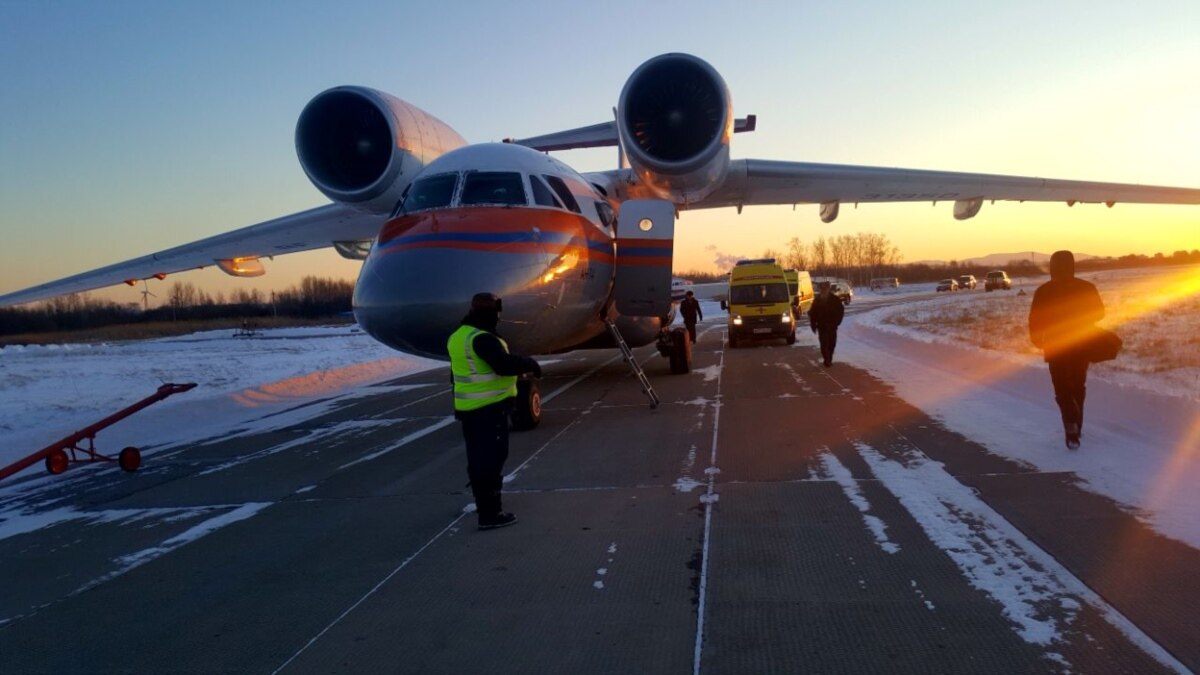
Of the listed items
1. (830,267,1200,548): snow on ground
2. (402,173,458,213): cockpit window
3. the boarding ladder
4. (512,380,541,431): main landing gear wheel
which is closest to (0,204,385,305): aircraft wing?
(402,173,458,213): cockpit window

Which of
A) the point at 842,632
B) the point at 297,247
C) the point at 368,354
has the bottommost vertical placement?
the point at 368,354

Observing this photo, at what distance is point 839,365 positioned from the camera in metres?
14.8

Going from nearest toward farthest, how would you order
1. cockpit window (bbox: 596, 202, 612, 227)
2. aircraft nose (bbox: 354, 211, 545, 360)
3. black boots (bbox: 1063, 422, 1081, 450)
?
1. black boots (bbox: 1063, 422, 1081, 450)
2. aircraft nose (bbox: 354, 211, 545, 360)
3. cockpit window (bbox: 596, 202, 612, 227)

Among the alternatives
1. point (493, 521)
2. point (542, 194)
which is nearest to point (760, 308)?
point (542, 194)

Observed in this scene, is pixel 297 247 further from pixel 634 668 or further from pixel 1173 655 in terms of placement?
pixel 1173 655

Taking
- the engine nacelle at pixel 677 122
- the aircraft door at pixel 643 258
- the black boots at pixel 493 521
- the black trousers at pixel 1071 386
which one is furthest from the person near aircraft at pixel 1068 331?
the engine nacelle at pixel 677 122

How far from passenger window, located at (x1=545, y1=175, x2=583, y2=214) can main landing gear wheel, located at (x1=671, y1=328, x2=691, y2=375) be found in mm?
4730

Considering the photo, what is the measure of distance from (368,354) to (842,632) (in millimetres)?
23512

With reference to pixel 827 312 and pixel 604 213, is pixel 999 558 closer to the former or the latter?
pixel 604 213

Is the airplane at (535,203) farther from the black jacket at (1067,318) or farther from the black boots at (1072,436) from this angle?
the black boots at (1072,436)

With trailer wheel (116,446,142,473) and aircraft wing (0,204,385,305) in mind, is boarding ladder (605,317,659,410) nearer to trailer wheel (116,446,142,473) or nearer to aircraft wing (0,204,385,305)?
aircraft wing (0,204,385,305)

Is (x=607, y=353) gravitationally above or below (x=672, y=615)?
below

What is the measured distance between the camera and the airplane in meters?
7.61

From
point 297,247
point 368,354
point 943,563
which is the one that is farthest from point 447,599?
point 368,354
